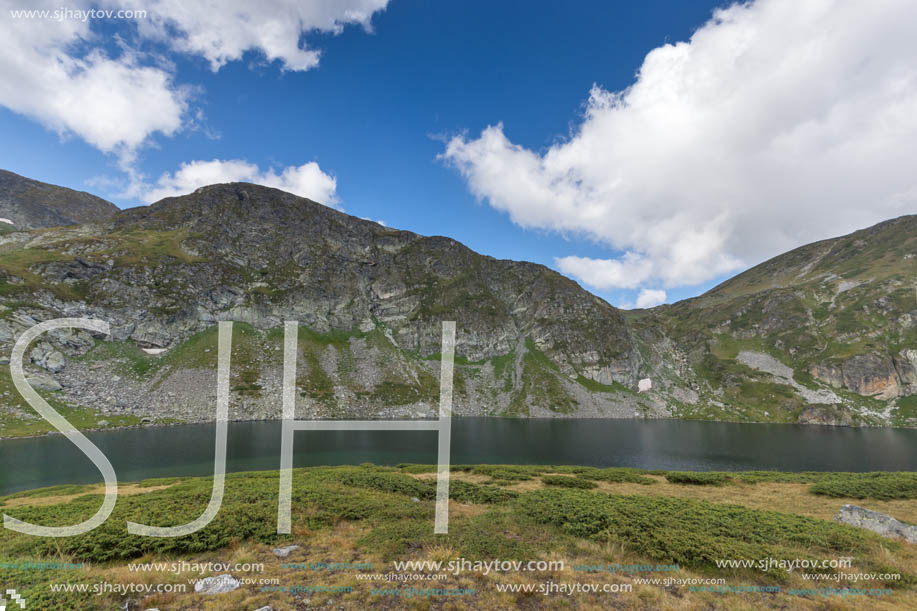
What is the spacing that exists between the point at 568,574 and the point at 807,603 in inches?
260

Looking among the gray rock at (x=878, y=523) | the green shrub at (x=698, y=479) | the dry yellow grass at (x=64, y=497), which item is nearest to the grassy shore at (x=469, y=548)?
the gray rock at (x=878, y=523)

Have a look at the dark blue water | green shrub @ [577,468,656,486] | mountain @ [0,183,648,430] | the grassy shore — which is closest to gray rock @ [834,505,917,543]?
the grassy shore

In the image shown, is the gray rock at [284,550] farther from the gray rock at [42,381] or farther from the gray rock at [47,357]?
the gray rock at [47,357]

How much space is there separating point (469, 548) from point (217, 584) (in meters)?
8.16

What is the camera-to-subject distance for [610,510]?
1686 cm

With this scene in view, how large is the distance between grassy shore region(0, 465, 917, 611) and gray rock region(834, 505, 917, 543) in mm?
1618

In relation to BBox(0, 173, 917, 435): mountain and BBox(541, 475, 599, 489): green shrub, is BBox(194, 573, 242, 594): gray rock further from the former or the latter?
BBox(0, 173, 917, 435): mountain

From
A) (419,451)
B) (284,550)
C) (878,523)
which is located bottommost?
(419,451)

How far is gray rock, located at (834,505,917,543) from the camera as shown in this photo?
51.1ft

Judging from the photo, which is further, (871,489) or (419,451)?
(419,451)

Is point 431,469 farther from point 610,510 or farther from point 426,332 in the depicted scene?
point 426,332

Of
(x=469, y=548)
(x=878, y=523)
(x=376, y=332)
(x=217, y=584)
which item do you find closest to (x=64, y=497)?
(x=217, y=584)

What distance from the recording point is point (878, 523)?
16656 millimetres

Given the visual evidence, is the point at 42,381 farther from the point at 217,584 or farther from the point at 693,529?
the point at 693,529
